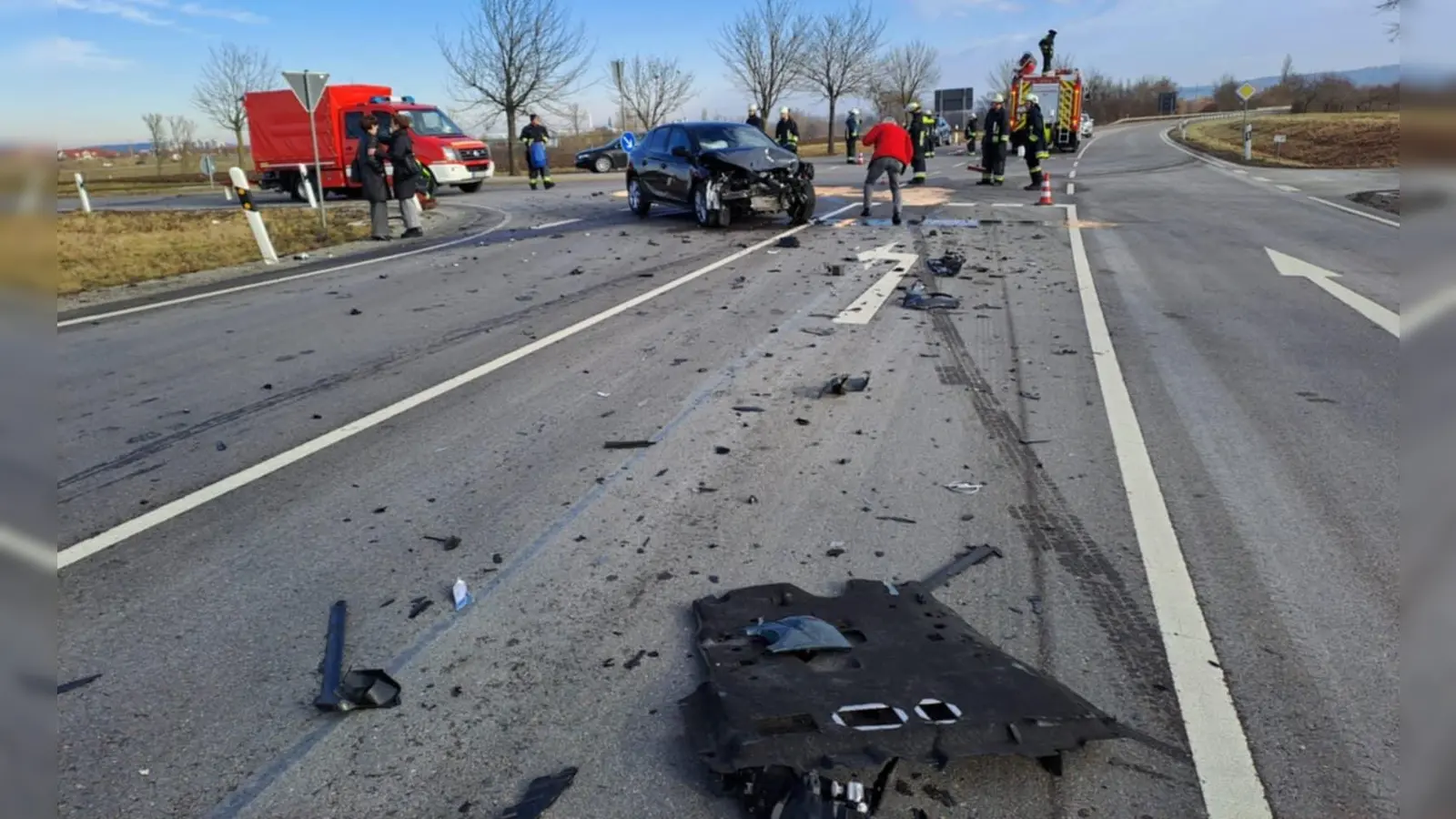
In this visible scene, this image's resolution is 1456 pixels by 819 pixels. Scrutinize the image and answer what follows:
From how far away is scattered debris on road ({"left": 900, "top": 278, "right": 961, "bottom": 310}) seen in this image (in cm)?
845

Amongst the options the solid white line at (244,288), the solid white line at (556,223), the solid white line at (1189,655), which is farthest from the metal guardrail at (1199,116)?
the solid white line at (1189,655)

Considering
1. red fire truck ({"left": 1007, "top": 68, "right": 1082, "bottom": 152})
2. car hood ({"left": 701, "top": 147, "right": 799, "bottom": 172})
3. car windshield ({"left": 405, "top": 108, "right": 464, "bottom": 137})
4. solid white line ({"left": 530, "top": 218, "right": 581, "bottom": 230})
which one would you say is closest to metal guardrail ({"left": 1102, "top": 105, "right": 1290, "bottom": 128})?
red fire truck ({"left": 1007, "top": 68, "right": 1082, "bottom": 152})

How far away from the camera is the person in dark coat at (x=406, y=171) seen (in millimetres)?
14898

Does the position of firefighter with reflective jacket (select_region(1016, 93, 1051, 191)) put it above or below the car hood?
above

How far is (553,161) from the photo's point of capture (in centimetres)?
5178

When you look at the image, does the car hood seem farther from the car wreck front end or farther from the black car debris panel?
the black car debris panel

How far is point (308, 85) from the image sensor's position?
1537 cm

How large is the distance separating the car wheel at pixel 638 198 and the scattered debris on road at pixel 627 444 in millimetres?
11952

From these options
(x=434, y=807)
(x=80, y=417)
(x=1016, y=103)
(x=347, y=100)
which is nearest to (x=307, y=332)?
(x=80, y=417)

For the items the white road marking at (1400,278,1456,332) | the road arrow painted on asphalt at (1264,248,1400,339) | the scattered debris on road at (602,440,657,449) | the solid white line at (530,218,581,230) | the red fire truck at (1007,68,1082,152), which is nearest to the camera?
the white road marking at (1400,278,1456,332)

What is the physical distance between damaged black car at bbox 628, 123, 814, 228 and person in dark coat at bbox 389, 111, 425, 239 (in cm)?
413

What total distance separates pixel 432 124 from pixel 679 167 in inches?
497

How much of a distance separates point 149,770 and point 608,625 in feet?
4.73

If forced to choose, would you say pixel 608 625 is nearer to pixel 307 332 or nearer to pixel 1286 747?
pixel 1286 747
